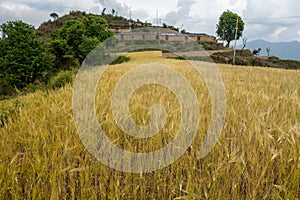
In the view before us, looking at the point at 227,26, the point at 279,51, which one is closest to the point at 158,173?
the point at 227,26

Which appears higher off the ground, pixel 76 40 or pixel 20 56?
pixel 76 40

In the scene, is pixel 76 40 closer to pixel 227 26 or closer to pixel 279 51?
pixel 227 26

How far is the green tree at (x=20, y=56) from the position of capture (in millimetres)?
22500

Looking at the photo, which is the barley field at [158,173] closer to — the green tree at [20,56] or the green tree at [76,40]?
the green tree at [20,56]

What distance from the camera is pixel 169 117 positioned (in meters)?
2.37

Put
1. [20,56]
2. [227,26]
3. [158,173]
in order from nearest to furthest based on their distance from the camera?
1. [158,173]
2. [20,56]
3. [227,26]

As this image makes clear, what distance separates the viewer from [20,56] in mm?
23625

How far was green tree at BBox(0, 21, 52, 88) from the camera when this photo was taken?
2250 cm

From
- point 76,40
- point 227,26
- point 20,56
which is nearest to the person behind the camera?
point 20,56

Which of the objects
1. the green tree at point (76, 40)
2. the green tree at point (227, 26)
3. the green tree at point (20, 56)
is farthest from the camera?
the green tree at point (227, 26)

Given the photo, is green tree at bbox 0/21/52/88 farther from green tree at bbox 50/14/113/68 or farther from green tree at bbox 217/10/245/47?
green tree at bbox 217/10/245/47

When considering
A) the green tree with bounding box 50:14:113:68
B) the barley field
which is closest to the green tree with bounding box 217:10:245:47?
the green tree with bounding box 50:14:113:68

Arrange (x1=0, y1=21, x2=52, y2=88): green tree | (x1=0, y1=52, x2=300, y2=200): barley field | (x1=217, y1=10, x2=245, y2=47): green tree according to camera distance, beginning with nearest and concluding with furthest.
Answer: (x1=0, y1=52, x2=300, y2=200): barley field < (x1=0, y1=21, x2=52, y2=88): green tree < (x1=217, y1=10, x2=245, y2=47): green tree

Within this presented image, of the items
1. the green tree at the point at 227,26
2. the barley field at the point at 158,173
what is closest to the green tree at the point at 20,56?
the barley field at the point at 158,173
